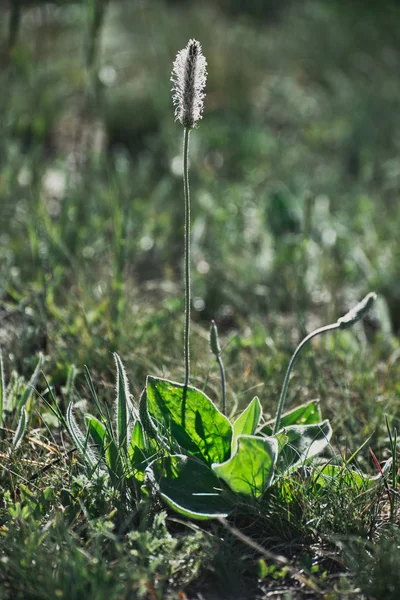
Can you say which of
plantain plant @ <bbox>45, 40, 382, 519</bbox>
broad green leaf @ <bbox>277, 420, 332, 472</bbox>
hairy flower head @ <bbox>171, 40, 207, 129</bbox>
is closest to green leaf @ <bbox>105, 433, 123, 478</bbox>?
plantain plant @ <bbox>45, 40, 382, 519</bbox>

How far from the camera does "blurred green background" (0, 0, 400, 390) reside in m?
2.60

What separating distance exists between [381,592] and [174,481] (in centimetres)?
50

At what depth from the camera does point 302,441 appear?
176 centimetres

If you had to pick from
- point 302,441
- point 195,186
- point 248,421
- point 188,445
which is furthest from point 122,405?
point 195,186

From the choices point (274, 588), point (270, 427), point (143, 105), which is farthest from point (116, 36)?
point (274, 588)

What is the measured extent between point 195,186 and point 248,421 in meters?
2.43

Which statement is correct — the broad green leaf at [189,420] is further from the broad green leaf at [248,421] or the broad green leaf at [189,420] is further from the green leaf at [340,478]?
the green leaf at [340,478]

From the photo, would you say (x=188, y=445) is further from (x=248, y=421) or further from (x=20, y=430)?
(x=20, y=430)

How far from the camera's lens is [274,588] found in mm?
1507

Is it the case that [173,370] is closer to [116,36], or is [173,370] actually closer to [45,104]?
[45,104]

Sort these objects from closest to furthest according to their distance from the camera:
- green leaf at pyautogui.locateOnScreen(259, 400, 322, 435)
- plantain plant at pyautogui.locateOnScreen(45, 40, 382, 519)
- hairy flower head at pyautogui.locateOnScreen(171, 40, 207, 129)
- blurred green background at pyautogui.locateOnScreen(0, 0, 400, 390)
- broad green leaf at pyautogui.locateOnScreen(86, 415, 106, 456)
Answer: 1. hairy flower head at pyautogui.locateOnScreen(171, 40, 207, 129)
2. plantain plant at pyautogui.locateOnScreen(45, 40, 382, 519)
3. broad green leaf at pyautogui.locateOnScreen(86, 415, 106, 456)
4. green leaf at pyautogui.locateOnScreen(259, 400, 322, 435)
5. blurred green background at pyautogui.locateOnScreen(0, 0, 400, 390)

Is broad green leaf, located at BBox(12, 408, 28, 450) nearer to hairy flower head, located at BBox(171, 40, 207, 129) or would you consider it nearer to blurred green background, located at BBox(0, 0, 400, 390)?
blurred green background, located at BBox(0, 0, 400, 390)

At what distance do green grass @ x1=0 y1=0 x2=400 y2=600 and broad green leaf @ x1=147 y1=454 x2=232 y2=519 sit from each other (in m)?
0.05

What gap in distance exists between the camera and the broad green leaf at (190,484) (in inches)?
63.4
